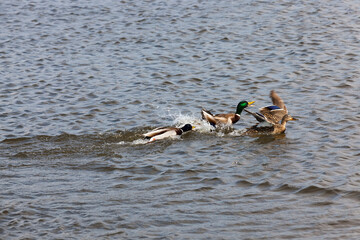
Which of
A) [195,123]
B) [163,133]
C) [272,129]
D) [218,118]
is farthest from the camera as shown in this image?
[195,123]

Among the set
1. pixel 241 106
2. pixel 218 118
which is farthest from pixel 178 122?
pixel 241 106

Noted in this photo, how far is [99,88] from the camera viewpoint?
532 inches

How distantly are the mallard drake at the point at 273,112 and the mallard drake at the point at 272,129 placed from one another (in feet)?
0.37

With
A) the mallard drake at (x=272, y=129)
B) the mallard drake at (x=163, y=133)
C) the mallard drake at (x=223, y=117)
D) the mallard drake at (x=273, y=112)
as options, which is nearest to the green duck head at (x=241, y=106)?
the mallard drake at (x=223, y=117)

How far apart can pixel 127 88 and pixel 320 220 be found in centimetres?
721

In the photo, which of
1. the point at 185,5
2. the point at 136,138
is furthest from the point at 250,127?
the point at 185,5

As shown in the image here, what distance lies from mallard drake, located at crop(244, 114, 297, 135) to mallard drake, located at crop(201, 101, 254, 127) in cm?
38

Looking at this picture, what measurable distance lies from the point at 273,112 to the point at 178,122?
183 cm

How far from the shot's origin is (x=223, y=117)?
11.0 meters

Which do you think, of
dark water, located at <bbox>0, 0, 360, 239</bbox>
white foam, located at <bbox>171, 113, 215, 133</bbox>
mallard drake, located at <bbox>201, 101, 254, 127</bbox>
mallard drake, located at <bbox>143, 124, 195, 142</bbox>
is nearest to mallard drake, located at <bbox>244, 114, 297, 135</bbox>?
dark water, located at <bbox>0, 0, 360, 239</bbox>

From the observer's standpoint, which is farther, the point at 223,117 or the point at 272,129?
the point at 223,117

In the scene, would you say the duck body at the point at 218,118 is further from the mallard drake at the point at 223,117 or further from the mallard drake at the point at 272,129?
the mallard drake at the point at 272,129

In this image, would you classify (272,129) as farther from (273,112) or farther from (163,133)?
(163,133)

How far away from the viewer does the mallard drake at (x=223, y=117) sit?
35.6 feet
